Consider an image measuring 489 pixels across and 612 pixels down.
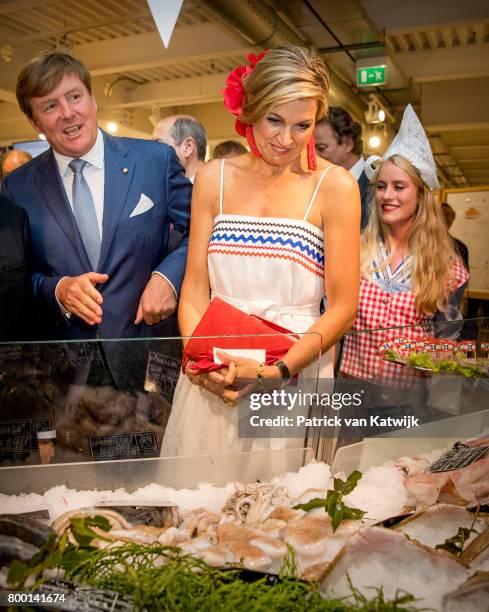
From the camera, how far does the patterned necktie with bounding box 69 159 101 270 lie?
2207 millimetres

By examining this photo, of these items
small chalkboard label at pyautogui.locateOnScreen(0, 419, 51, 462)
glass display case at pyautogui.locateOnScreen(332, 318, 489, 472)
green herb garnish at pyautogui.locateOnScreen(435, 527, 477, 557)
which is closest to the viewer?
green herb garnish at pyautogui.locateOnScreen(435, 527, 477, 557)

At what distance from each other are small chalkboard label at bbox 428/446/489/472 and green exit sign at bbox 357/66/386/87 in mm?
6246

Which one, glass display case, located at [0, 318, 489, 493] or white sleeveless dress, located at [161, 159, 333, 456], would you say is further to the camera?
white sleeveless dress, located at [161, 159, 333, 456]

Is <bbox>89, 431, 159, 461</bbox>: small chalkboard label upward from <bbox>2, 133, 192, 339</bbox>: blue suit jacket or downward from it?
downward

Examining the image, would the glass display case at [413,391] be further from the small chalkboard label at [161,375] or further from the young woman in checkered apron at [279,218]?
the small chalkboard label at [161,375]

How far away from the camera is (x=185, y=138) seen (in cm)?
407

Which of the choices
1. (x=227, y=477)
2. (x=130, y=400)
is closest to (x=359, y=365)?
(x=227, y=477)

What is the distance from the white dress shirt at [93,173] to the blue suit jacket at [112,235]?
0.08 feet

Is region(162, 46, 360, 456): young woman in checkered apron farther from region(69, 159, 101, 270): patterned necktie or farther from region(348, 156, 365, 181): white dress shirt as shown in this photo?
region(348, 156, 365, 181): white dress shirt

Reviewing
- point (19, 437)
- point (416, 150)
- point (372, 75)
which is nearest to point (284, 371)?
point (19, 437)

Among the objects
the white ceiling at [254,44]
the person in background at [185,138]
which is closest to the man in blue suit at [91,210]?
the person in background at [185,138]

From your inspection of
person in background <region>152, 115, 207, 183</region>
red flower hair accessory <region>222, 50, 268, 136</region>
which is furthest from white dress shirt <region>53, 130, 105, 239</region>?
person in background <region>152, 115, 207, 183</region>

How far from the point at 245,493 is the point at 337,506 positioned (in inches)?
6.6

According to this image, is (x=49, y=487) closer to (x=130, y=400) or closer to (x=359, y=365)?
(x=130, y=400)
